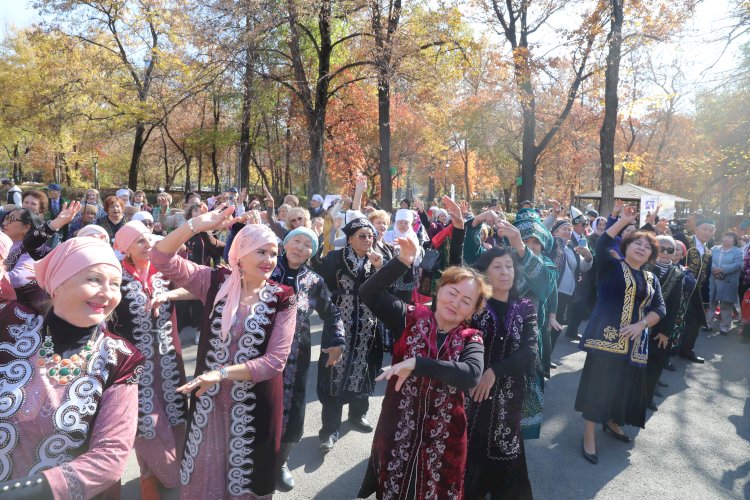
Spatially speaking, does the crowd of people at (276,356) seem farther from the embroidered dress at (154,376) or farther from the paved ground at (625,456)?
the paved ground at (625,456)

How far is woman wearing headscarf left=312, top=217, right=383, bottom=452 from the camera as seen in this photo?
4098 millimetres

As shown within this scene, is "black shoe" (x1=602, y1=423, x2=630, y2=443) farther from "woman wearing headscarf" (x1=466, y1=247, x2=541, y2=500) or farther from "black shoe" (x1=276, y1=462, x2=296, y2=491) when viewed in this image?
"black shoe" (x1=276, y1=462, x2=296, y2=491)

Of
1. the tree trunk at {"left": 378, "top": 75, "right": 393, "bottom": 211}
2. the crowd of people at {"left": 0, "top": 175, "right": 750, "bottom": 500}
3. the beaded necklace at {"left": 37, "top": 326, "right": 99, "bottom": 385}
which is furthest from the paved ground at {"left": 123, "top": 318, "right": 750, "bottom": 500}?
the tree trunk at {"left": 378, "top": 75, "right": 393, "bottom": 211}

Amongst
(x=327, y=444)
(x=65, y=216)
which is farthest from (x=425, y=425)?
(x=65, y=216)

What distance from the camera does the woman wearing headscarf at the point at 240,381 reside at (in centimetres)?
244

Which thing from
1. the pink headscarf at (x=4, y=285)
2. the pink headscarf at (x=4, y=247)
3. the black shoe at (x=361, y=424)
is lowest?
the black shoe at (x=361, y=424)

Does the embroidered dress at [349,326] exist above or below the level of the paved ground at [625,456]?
above

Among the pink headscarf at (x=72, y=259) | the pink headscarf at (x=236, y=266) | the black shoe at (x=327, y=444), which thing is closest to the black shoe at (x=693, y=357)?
the black shoe at (x=327, y=444)

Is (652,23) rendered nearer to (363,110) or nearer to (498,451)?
(498,451)

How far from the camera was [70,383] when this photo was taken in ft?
5.38

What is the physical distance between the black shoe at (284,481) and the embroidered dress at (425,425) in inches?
50.0

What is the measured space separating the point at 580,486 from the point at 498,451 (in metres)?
1.20

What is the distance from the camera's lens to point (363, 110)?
91.8ft

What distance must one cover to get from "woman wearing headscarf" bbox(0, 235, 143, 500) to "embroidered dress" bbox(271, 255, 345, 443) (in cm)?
172
